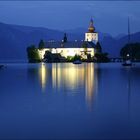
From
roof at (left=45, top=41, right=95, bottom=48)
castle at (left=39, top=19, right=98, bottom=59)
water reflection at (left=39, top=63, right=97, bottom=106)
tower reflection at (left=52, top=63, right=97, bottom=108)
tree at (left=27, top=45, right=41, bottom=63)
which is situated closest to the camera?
tower reflection at (left=52, top=63, right=97, bottom=108)

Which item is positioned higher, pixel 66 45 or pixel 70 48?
pixel 66 45

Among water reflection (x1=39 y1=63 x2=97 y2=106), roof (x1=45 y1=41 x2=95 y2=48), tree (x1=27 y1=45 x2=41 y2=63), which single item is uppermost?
roof (x1=45 y1=41 x2=95 y2=48)

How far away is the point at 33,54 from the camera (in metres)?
112

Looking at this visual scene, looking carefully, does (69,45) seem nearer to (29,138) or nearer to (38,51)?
Result: (38,51)

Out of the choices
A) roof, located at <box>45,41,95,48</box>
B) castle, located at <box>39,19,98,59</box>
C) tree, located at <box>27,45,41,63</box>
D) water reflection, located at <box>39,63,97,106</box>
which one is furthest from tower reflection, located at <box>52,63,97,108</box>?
roof, located at <box>45,41,95,48</box>

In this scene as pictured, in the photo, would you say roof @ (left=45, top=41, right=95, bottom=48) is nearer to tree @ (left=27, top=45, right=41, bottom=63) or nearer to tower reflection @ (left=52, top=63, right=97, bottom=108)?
tree @ (left=27, top=45, right=41, bottom=63)

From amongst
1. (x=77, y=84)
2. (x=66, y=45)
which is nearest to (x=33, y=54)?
(x=66, y=45)

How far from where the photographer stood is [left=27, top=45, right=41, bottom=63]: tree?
363 ft

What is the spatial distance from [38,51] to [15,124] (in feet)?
338

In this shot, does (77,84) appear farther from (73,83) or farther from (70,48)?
(70,48)

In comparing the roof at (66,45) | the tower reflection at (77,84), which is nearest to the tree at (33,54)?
the roof at (66,45)

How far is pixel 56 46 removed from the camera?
125125 millimetres

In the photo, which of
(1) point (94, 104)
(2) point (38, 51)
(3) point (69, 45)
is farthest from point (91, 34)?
(1) point (94, 104)

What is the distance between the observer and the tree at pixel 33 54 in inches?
4352
